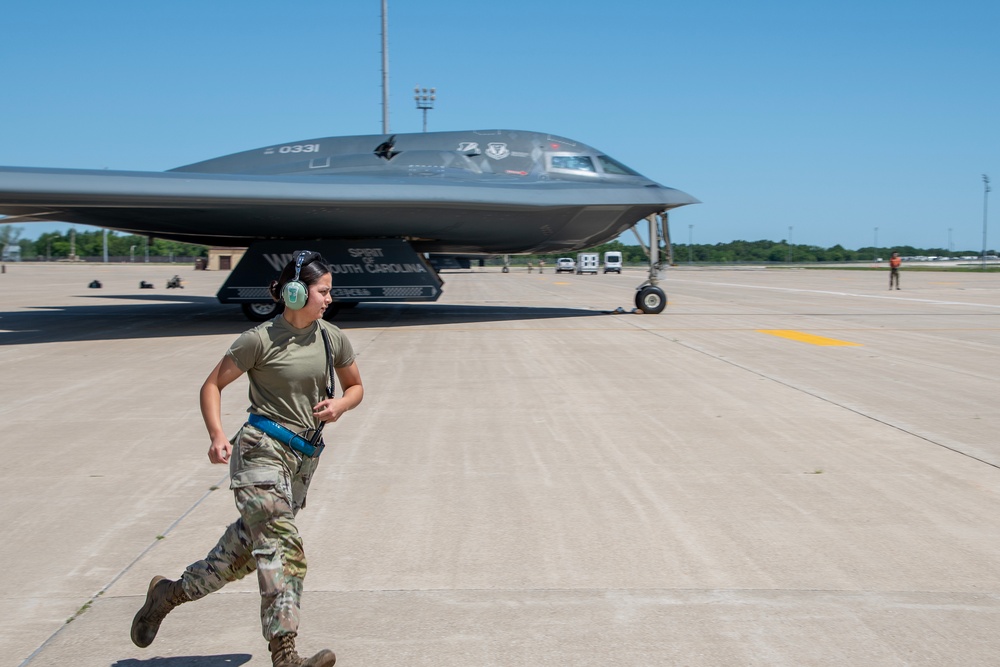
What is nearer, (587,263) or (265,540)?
(265,540)

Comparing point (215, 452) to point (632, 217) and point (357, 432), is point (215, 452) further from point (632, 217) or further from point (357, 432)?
point (632, 217)

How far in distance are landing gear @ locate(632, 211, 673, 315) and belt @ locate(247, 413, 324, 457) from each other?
17056 mm

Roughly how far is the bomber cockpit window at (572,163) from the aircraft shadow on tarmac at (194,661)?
16873 mm

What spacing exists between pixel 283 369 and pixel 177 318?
60.6 ft

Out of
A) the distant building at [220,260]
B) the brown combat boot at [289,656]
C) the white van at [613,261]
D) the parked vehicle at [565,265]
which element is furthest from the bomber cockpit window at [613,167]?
the distant building at [220,260]

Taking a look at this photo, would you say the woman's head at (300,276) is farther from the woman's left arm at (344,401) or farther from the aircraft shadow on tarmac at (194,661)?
the aircraft shadow on tarmac at (194,661)

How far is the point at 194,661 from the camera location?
12.0 feet

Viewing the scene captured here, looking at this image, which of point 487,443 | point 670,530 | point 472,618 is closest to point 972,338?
point 487,443

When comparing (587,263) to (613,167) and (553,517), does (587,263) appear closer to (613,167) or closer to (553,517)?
(613,167)

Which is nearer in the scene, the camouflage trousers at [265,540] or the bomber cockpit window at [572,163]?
the camouflage trousers at [265,540]

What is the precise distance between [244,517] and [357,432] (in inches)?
177

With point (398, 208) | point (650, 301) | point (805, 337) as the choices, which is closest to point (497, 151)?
point (398, 208)

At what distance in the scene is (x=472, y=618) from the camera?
402 cm

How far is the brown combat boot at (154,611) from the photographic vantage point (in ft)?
11.9
